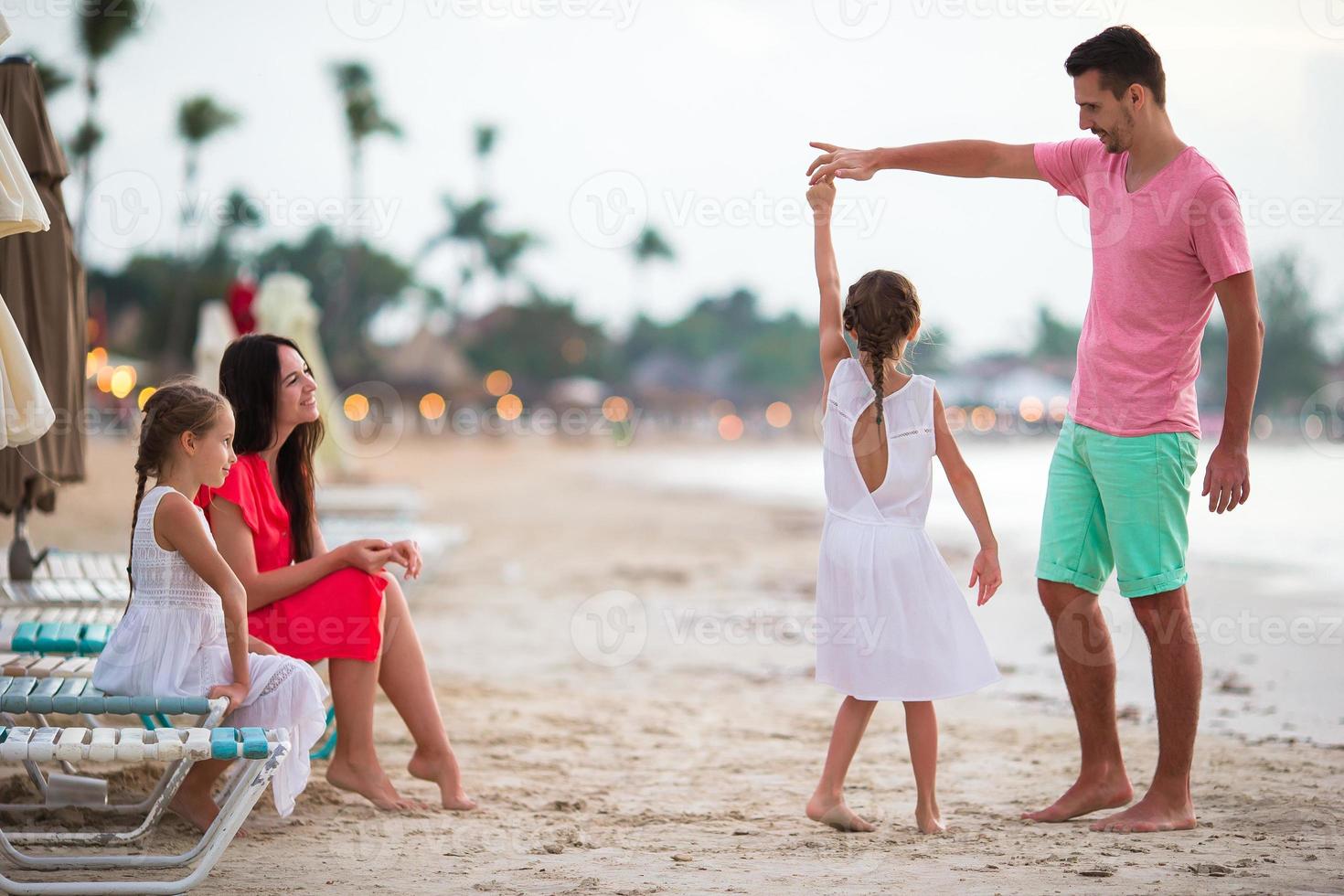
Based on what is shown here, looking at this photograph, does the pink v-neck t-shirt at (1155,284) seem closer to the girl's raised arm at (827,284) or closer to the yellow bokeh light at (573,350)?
the girl's raised arm at (827,284)

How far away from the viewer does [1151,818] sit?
3.22m

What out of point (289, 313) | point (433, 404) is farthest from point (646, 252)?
point (289, 313)

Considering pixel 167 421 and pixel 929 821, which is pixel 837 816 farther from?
pixel 167 421

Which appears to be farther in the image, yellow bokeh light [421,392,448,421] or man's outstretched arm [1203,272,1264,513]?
yellow bokeh light [421,392,448,421]

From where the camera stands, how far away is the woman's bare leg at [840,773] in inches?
130

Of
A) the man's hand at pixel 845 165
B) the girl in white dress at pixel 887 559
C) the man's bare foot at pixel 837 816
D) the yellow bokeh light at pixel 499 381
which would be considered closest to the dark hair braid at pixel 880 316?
the girl in white dress at pixel 887 559

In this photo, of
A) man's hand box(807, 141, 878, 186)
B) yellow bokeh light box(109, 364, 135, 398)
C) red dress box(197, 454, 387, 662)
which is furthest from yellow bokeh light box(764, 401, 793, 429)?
red dress box(197, 454, 387, 662)

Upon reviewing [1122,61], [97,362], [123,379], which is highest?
[97,362]

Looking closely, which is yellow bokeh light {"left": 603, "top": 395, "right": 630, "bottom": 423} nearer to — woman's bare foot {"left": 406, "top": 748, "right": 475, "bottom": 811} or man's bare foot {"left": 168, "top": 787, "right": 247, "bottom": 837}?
woman's bare foot {"left": 406, "top": 748, "right": 475, "bottom": 811}

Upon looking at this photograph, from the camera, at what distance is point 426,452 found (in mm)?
39781

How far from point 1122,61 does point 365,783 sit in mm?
2957

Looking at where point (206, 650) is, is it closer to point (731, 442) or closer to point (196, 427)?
point (196, 427)

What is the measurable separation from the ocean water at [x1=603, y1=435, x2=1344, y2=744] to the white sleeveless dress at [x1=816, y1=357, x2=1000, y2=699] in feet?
6.49

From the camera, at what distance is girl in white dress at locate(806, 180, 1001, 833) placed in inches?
130
